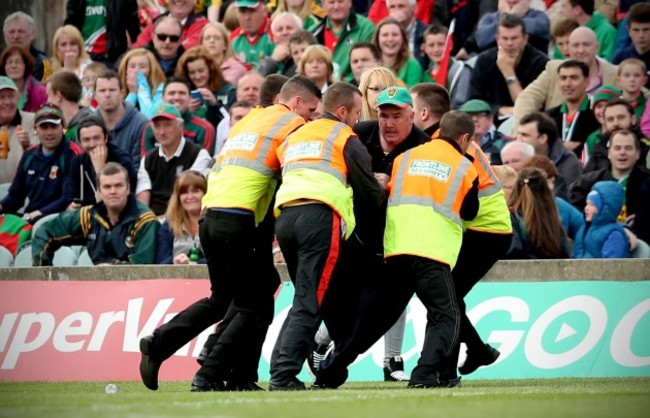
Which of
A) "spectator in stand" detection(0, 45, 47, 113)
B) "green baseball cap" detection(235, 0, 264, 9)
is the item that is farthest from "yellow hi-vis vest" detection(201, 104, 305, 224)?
"spectator in stand" detection(0, 45, 47, 113)

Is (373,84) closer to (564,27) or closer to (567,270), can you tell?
(567,270)

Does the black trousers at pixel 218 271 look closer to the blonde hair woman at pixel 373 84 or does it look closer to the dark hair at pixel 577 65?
the blonde hair woman at pixel 373 84


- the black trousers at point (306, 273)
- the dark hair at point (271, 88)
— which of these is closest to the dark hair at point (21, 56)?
the dark hair at point (271, 88)

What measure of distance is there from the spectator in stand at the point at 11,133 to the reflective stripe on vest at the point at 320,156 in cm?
839

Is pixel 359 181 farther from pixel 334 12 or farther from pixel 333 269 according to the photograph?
pixel 334 12

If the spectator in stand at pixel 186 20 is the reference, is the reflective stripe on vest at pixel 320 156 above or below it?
above

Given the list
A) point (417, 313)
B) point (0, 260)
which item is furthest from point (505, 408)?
point (0, 260)

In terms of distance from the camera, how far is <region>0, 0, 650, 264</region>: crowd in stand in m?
14.3

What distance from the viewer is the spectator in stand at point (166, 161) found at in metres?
15.8

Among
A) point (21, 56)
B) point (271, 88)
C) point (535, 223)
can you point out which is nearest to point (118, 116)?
point (21, 56)

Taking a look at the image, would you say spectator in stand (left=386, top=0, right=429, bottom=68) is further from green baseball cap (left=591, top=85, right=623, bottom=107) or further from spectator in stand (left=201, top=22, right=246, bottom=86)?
green baseball cap (left=591, top=85, right=623, bottom=107)

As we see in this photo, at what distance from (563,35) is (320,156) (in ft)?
24.6

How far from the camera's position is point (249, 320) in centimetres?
1023

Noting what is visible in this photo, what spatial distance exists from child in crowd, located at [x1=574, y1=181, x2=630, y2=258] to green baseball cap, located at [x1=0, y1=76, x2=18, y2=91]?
318 inches
